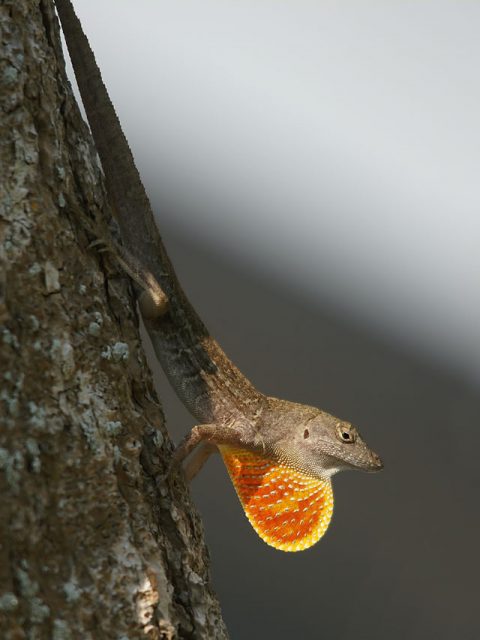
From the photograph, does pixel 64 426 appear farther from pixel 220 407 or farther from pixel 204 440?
pixel 220 407

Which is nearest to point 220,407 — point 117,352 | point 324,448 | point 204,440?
point 204,440

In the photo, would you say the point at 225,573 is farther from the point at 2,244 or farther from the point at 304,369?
the point at 2,244

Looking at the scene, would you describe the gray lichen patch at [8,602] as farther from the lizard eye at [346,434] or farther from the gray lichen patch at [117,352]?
the lizard eye at [346,434]

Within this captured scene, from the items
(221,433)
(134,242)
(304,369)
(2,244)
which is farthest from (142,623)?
(304,369)

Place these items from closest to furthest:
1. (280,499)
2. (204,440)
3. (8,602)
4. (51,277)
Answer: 1. (8,602)
2. (51,277)
3. (204,440)
4. (280,499)

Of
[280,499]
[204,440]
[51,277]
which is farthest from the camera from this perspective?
[280,499]

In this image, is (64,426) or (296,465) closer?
(64,426)
